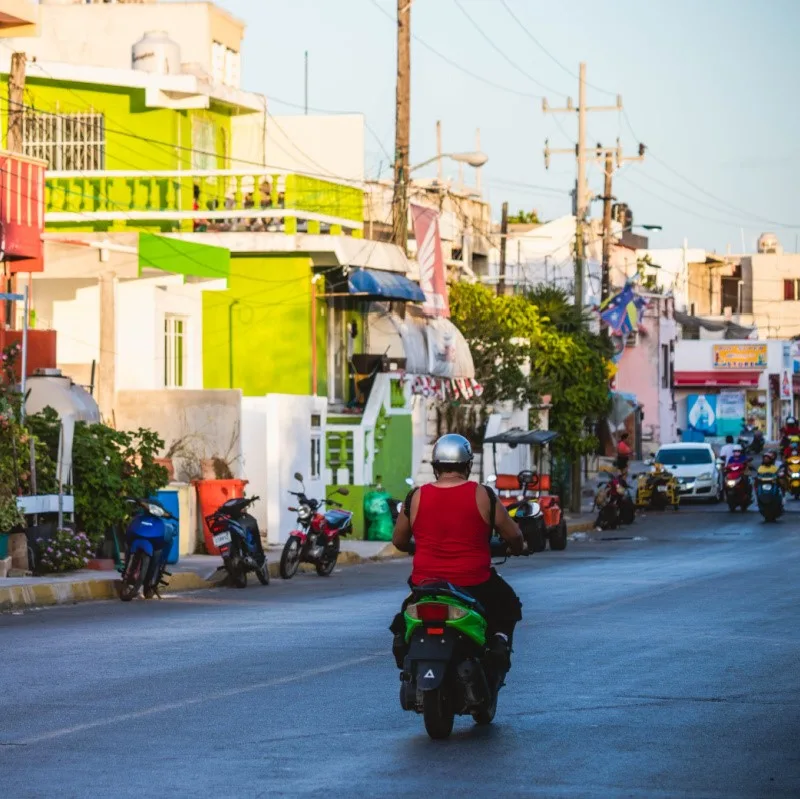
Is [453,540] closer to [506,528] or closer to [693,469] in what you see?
[506,528]

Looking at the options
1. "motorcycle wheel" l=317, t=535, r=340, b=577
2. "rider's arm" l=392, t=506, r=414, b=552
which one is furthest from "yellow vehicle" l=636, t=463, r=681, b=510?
"rider's arm" l=392, t=506, r=414, b=552

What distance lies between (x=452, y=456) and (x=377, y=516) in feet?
78.7

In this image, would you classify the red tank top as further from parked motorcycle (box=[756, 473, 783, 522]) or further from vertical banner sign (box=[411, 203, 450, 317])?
parked motorcycle (box=[756, 473, 783, 522])

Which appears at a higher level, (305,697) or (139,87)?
(139,87)

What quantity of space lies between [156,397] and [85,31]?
Result: 52.6 feet

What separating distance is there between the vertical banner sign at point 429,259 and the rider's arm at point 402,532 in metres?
30.8

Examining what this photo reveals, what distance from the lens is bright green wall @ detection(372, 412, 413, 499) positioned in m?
38.1

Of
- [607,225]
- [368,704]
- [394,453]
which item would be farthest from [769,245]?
[368,704]

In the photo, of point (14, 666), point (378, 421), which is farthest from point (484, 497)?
point (378, 421)

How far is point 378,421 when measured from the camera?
3791cm

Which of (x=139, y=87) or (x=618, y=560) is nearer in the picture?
(x=618, y=560)

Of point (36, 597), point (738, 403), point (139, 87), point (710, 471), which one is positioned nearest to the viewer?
point (36, 597)

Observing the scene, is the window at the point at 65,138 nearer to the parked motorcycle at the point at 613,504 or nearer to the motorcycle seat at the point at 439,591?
the parked motorcycle at the point at 613,504

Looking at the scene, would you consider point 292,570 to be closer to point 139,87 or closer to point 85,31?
point 139,87
